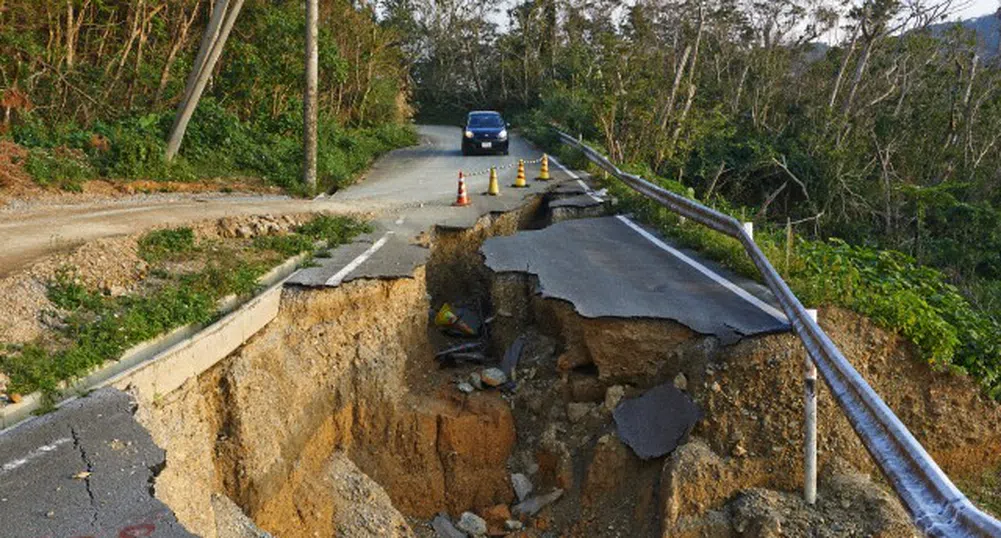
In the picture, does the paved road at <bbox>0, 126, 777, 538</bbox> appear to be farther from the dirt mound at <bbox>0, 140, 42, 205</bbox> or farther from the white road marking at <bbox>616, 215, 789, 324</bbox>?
the dirt mound at <bbox>0, 140, 42, 205</bbox>

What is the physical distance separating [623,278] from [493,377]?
1.97 meters

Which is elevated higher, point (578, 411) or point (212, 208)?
point (212, 208)

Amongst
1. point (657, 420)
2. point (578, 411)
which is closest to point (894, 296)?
point (657, 420)

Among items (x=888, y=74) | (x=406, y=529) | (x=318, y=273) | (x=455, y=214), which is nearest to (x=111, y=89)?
(x=455, y=214)

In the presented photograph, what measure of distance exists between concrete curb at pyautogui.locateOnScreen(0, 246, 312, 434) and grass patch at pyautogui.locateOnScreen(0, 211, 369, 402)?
0.24 feet

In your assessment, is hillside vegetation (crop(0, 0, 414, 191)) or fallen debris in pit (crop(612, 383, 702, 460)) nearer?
fallen debris in pit (crop(612, 383, 702, 460))

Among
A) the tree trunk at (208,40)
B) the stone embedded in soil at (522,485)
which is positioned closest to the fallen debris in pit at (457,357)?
the stone embedded in soil at (522,485)

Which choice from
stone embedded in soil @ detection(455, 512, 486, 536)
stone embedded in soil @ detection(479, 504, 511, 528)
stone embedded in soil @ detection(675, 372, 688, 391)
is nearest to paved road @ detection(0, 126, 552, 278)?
stone embedded in soil @ detection(455, 512, 486, 536)

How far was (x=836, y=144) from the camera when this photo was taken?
897 inches

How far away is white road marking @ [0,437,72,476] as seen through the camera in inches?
182

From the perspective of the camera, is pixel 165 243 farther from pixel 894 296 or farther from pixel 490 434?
pixel 894 296

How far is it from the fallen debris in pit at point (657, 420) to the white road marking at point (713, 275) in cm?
124

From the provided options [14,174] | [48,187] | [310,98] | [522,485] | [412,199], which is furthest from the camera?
[310,98]

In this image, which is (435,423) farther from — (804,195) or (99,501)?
(804,195)
